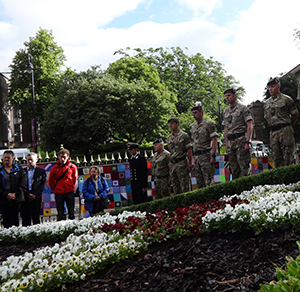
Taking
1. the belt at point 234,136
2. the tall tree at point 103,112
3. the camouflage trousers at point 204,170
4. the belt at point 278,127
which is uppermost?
the tall tree at point 103,112

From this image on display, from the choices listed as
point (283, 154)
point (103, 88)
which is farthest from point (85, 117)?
point (283, 154)

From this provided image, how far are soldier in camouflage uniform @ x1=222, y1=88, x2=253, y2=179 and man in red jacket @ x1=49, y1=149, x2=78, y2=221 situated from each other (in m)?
3.72

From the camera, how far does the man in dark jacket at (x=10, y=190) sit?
7770 millimetres

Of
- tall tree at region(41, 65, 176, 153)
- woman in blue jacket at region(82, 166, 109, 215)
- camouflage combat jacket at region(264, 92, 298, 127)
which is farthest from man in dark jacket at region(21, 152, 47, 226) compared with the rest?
tall tree at region(41, 65, 176, 153)

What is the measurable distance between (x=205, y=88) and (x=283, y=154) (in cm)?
3700

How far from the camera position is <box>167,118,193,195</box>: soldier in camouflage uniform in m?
8.81

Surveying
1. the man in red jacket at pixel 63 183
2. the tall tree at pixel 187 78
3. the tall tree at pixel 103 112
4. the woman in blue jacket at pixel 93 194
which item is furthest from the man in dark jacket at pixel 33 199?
the tall tree at pixel 187 78

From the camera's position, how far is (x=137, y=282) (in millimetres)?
3396

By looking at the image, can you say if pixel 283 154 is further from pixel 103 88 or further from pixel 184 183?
pixel 103 88

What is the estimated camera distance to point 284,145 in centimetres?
781

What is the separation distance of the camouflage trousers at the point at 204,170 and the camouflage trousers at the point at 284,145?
4.78 ft

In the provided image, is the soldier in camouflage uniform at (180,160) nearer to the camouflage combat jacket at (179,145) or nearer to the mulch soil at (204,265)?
the camouflage combat jacket at (179,145)

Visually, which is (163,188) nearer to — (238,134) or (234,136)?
(234,136)

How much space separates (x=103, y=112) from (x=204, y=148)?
74.4ft
